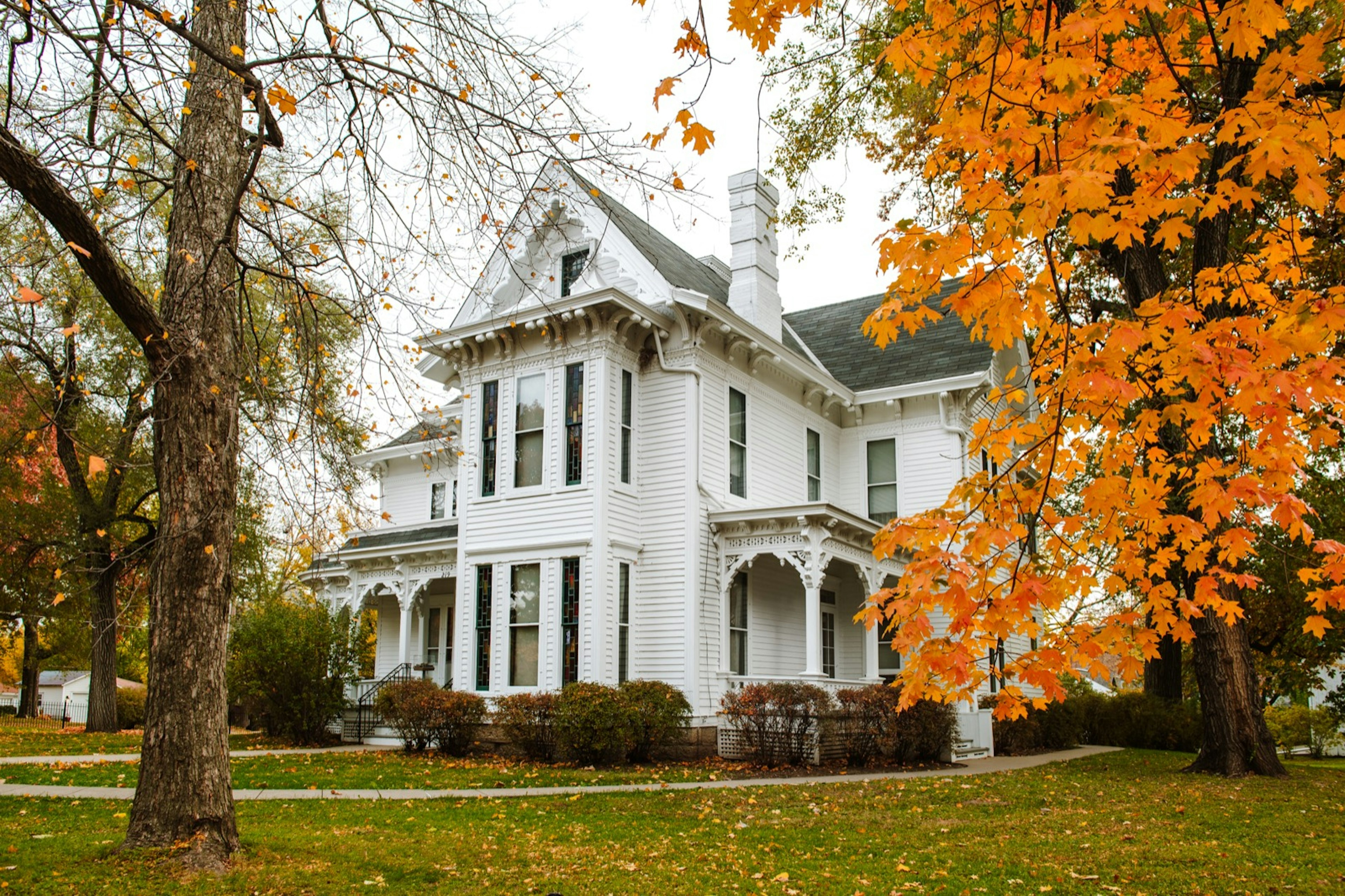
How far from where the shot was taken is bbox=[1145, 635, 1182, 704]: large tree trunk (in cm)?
2664

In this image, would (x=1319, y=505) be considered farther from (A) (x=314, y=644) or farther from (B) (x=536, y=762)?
(A) (x=314, y=644)

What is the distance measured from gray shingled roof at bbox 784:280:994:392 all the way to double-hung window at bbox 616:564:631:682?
722 cm

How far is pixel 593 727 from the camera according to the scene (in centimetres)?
1501

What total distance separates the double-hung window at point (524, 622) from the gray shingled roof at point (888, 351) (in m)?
8.38

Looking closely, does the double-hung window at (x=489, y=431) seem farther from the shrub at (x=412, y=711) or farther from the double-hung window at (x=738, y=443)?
the double-hung window at (x=738, y=443)

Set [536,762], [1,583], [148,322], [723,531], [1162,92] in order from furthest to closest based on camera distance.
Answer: [1,583] < [723,531] < [536,762] < [148,322] < [1162,92]

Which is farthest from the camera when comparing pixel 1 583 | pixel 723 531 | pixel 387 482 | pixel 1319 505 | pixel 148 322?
pixel 387 482

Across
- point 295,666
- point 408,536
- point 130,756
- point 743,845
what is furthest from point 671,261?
point 743,845

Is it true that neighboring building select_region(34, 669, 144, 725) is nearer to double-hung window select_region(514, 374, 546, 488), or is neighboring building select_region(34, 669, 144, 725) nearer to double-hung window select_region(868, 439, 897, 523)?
double-hung window select_region(514, 374, 546, 488)

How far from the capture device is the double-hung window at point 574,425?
1748 centimetres

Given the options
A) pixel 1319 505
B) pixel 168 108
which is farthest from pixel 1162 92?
pixel 1319 505

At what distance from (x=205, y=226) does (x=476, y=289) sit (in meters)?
2.21

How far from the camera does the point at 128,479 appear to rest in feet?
80.4

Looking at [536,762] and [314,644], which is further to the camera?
[314,644]
